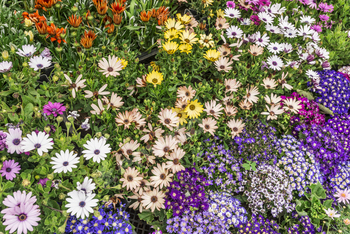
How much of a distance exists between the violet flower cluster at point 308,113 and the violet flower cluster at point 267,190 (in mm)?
859

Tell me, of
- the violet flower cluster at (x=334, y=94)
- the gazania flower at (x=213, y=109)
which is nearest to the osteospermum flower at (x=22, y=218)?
the gazania flower at (x=213, y=109)

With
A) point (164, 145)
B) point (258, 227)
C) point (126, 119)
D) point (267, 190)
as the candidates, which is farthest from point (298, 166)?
point (126, 119)

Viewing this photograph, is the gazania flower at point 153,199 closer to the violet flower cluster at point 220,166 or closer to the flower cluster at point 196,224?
the flower cluster at point 196,224

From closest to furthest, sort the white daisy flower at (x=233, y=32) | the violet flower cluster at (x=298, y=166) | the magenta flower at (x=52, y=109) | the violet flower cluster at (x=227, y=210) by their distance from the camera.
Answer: the magenta flower at (x=52, y=109), the violet flower cluster at (x=227, y=210), the violet flower cluster at (x=298, y=166), the white daisy flower at (x=233, y=32)

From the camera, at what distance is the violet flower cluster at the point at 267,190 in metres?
2.23

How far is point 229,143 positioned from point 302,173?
770 millimetres

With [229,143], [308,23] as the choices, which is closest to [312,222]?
[229,143]

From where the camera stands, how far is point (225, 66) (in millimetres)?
2541

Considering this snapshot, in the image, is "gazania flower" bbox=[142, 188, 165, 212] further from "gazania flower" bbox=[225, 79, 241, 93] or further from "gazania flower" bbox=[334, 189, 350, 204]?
"gazania flower" bbox=[334, 189, 350, 204]

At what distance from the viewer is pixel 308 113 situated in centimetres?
290

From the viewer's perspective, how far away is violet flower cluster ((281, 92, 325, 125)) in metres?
2.90

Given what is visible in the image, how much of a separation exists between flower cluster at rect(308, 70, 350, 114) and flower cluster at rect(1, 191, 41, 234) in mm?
3292

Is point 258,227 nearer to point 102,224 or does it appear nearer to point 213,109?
point 213,109

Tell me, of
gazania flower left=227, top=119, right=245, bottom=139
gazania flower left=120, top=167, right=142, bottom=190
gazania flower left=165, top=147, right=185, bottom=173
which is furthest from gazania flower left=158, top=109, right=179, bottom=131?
gazania flower left=227, top=119, right=245, bottom=139
